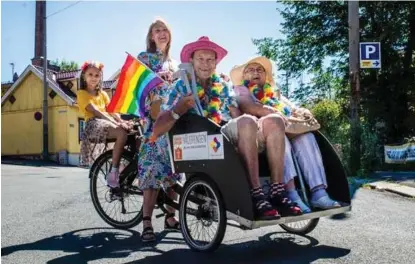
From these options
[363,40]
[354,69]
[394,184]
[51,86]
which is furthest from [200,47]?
[51,86]

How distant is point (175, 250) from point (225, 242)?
50 cm

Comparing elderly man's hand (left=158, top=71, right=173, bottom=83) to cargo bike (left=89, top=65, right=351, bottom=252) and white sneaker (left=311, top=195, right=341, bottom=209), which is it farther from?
white sneaker (left=311, top=195, right=341, bottom=209)

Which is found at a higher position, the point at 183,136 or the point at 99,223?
the point at 183,136

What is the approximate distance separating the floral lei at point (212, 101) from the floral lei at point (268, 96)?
420 mm

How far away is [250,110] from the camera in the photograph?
14.3 ft

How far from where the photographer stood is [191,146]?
158 inches

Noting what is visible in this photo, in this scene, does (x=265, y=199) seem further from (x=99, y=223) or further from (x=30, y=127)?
(x=30, y=127)

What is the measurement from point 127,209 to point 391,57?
64.3ft

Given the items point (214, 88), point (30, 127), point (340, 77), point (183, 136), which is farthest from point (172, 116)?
point (30, 127)

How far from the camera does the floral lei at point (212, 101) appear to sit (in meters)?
4.16

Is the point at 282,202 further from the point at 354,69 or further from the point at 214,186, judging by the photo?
the point at 354,69

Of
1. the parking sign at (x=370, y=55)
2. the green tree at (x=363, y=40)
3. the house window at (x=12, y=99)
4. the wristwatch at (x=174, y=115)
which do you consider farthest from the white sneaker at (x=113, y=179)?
the house window at (x=12, y=99)

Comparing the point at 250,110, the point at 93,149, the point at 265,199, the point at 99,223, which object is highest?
the point at 250,110

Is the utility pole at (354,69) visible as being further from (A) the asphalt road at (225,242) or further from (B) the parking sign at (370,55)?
(A) the asphalt road at (225,242)
